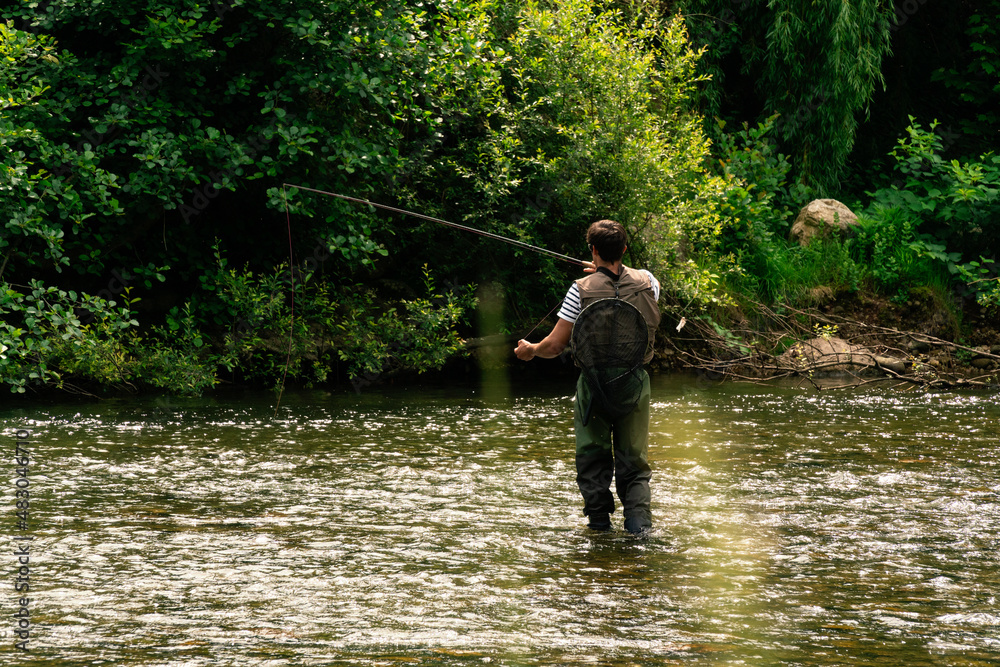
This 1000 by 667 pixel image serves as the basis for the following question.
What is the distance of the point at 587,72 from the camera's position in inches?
530

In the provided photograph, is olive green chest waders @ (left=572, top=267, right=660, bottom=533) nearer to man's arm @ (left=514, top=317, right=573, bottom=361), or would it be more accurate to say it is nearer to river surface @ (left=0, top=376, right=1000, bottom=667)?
man's arm @ (left=514, top=317, right=573, bottom=361)

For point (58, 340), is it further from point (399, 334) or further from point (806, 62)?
point (806, 62)

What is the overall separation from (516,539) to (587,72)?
865 centimetres

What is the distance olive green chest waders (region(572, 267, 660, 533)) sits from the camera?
20.7 ft

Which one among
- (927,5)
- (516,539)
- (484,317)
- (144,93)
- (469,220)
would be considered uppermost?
(927,5)

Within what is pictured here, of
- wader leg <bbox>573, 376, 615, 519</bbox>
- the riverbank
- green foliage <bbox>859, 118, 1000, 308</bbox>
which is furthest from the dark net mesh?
green foliage <bbox>859, 118, 1000, 308</bbox>

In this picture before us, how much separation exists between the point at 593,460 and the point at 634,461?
250 mm

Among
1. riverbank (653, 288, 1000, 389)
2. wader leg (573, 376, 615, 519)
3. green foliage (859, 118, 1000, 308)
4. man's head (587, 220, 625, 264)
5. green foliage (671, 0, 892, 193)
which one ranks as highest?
green foliage (671, 0, 892, 193)

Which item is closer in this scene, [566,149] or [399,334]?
[399,334]

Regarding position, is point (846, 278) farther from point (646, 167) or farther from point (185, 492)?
point (185, 492)

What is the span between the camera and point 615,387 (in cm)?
635

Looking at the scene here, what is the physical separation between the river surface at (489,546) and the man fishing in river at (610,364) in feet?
0.85

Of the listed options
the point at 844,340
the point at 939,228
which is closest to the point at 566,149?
the point at 844,340

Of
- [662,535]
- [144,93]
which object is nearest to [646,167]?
[144,93]
